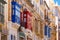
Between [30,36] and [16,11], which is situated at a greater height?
[16,11]

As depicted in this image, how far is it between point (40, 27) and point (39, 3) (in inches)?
72.1

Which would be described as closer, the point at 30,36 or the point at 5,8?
the point at 5,8

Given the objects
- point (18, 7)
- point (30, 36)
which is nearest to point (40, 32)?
point (30, 36)

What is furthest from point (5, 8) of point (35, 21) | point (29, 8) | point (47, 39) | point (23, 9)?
point (47, 39)

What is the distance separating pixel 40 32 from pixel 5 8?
28.3 feet

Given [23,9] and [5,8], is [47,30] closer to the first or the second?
[23,9]

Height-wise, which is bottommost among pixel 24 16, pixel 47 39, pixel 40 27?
pixel 47 39

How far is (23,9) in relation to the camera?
42.8 ft

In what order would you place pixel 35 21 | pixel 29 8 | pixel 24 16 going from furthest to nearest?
1. pixel 35 21
2. pixel 29 8
3. pixel 24 16

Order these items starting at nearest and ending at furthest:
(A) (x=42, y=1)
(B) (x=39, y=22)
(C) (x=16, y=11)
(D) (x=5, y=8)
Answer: (D) (x=5, y=8)
(C) (x=16, y=11)
(B) (x=39, y=22)
(A) (x=42, y=1)

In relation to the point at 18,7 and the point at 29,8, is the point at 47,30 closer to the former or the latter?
the point at 29,8

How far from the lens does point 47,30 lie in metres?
→ 20.8

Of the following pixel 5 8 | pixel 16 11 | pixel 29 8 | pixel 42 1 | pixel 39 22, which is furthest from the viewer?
pixel 42 1

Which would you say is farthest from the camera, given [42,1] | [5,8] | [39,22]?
[42,1]
